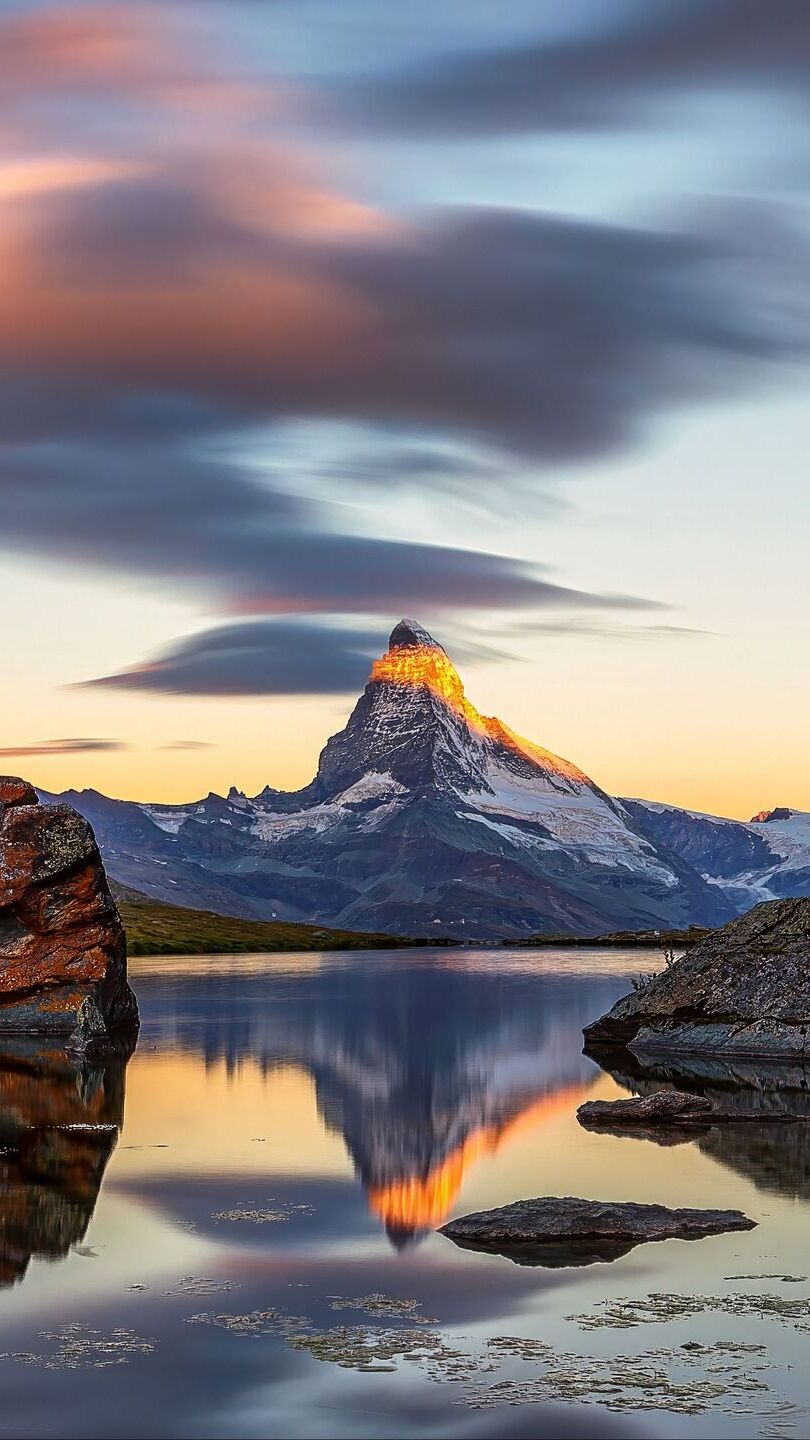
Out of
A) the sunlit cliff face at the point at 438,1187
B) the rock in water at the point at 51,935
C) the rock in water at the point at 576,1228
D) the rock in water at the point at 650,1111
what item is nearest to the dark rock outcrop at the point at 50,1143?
the rock in water at the point at 51,935

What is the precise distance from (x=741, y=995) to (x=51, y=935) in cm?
2953

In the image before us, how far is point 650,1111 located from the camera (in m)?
50.0

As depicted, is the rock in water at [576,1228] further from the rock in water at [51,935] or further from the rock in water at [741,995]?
the rock in water at [51,935]

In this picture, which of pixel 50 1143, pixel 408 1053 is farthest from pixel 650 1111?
pixel 408 1053

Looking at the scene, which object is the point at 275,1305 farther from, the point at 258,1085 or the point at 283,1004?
the point at 283,1004

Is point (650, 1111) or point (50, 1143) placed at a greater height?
point (650, 1111)

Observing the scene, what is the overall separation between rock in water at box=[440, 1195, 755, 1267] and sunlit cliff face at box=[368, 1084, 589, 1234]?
60.2 inches

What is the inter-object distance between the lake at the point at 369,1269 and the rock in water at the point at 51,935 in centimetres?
1160

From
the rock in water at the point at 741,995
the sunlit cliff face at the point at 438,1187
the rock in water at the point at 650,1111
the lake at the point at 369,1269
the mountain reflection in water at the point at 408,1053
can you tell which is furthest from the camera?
the rock in water at the point at 741,995

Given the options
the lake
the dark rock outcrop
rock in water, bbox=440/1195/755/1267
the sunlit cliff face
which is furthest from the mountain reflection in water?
the dark rock outcrop

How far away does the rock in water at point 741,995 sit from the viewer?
221ft

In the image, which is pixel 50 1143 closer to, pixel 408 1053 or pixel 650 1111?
pixel 650 1111

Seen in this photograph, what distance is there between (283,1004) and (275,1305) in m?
86.0

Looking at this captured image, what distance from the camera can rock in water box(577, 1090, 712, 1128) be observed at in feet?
161
